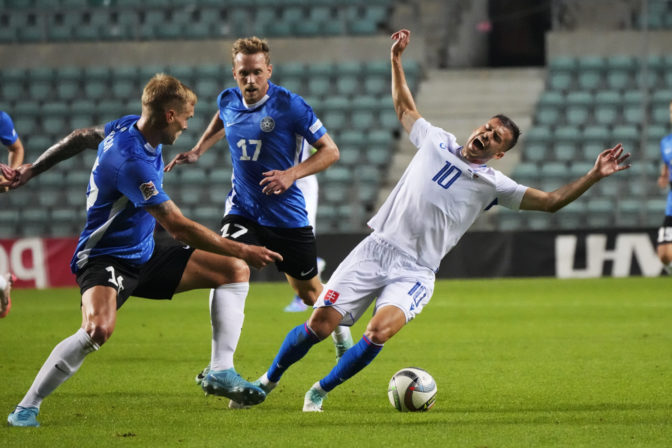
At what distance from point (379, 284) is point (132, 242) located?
4.67 ft

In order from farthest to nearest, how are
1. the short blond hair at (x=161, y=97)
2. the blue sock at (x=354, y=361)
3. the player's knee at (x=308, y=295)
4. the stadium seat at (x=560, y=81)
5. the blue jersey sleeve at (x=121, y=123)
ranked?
the stadium seat at (x=560, y=81) → the player's knee at (x=308, y=295) → the blue sock at (x=354, y=361) → the blue jersey sleeve at (x=121, y=123) → the short blond hair at (x=161, y=97)

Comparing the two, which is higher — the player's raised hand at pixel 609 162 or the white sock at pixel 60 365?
the player's raised hand at pixel 609 162

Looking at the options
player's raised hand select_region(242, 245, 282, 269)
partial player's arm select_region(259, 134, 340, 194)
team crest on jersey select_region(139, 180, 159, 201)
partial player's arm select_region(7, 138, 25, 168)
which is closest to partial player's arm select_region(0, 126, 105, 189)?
team crest on jersey select_region(139, 180, 159, 201)

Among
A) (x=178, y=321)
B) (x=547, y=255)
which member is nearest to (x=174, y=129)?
(x=178, y=321)

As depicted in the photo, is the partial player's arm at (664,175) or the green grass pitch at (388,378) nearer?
the green grass pitch at (388,378)

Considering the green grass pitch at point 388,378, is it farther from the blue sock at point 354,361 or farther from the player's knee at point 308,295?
the player's knee at point 308,295

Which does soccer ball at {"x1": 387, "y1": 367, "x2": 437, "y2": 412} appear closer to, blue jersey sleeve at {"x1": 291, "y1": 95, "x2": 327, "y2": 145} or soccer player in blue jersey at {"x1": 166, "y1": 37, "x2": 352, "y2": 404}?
soccer player in blue jersey at {"x1": 166, "y1": 37, "x2": 352, "y2": 404}

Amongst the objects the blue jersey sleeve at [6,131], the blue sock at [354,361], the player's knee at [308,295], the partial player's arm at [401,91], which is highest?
the partial player's arm at [401,91]

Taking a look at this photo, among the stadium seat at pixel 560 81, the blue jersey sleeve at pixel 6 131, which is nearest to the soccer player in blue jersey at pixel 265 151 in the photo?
the blue jersey sleeve at pixel 6 131

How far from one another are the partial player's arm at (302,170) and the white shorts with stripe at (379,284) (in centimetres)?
58

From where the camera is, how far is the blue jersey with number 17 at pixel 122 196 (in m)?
5.49

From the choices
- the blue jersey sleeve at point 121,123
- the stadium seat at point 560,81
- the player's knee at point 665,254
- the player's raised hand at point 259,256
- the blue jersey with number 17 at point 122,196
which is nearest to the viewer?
the player's raised hand at point 259,256

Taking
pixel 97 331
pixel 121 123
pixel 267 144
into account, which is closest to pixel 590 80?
pixel 267 144

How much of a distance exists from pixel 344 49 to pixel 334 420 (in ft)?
53.9
